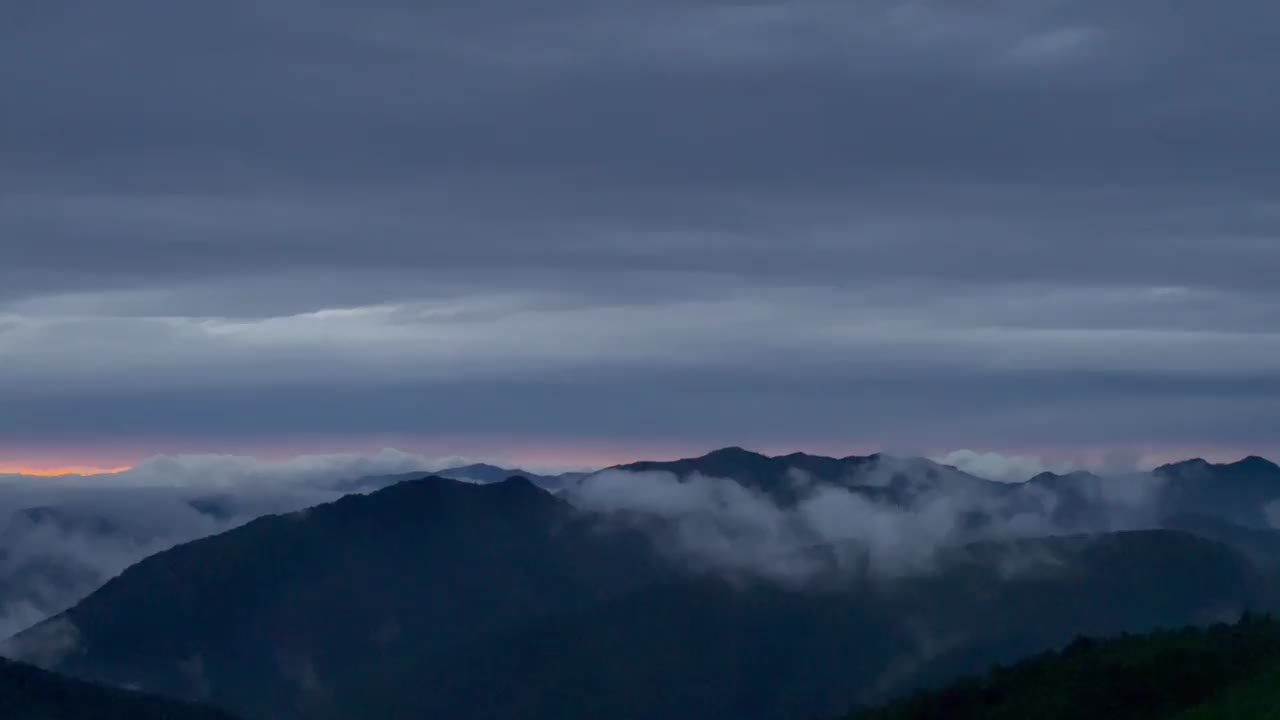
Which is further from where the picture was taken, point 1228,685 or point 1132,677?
point 1132,677

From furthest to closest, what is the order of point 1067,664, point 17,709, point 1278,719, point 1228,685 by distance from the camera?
point 17,709 → point 1067,664 → point 1228,685 → point 1278,719

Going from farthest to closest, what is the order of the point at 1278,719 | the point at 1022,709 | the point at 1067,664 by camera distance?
the point at 1067,664
the point at 1022,709
the point at 1278,719

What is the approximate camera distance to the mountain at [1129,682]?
104812mm

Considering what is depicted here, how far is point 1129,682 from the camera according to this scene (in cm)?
11144

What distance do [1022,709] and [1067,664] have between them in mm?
10795

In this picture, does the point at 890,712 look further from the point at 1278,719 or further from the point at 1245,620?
the point at 1278,719

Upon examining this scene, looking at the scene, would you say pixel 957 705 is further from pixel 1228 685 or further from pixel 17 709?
pixel 17 709

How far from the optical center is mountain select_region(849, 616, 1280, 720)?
104812mm

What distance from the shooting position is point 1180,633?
12488 centimetres

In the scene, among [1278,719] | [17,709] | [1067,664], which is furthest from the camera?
[17,709]

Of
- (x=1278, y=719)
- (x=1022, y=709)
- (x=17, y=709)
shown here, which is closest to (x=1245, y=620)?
(x=1022, y=709)

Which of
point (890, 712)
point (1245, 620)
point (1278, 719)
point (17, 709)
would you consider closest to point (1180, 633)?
point (1245, 620)

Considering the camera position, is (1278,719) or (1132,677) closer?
(1278,719)

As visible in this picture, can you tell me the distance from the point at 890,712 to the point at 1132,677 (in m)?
18.9
